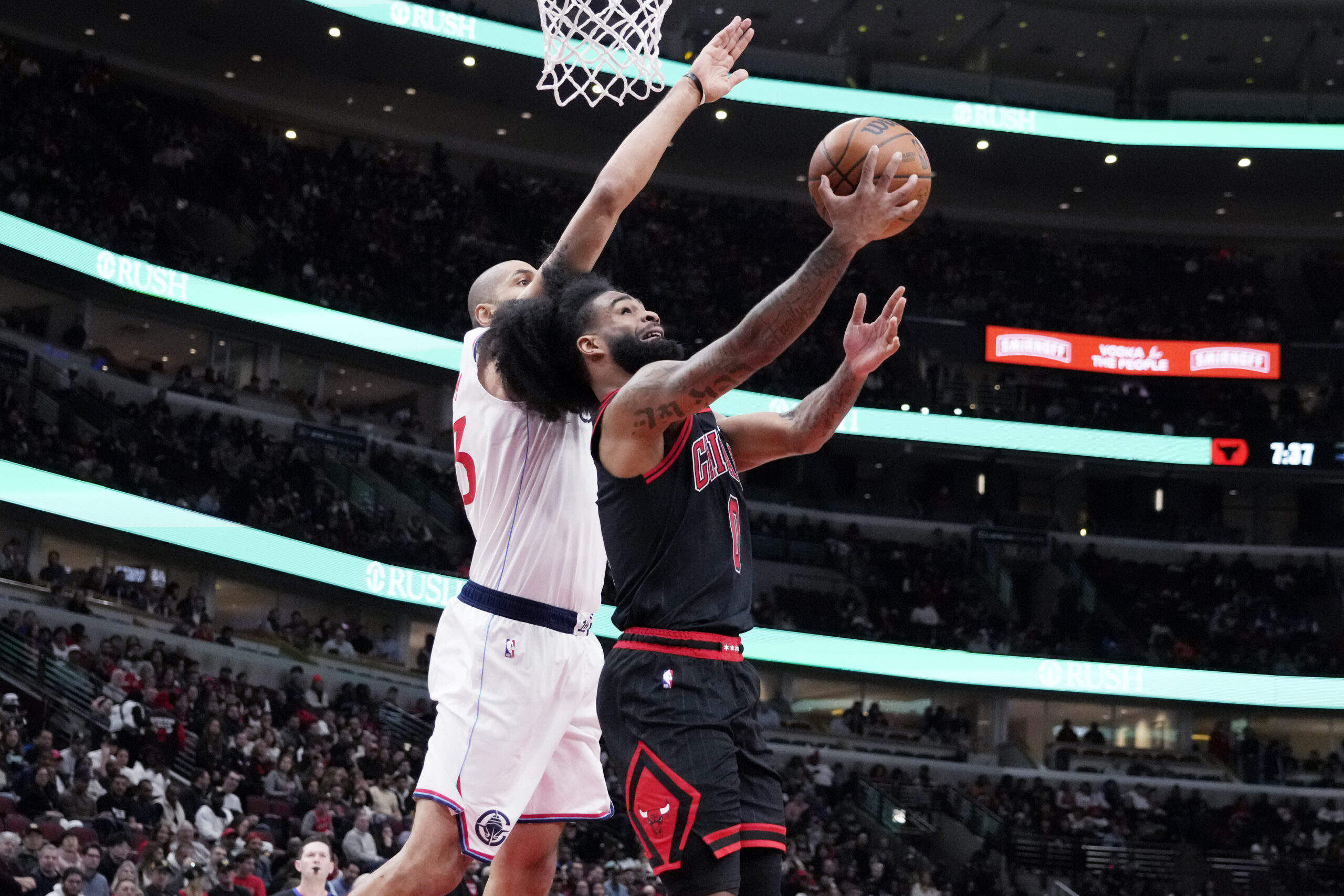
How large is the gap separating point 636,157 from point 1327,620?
1048 inches

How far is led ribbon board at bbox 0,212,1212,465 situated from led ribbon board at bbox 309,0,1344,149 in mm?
5348

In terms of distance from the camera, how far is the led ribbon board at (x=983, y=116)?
25.2m

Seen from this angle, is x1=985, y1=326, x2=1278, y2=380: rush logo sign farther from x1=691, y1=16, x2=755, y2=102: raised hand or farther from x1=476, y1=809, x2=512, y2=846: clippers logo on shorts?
A: x1=476, y1=809, x2=512, y2=846: clippers logo on shorts

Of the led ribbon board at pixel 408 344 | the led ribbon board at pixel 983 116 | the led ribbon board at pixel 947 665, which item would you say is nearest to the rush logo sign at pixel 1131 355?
the led ribbon board at pixel 408 344

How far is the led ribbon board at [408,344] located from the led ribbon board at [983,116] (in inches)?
211

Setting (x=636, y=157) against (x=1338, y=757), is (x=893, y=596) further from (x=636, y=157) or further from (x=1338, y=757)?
(x=636, y=157)

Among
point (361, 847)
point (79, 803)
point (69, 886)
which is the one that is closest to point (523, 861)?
point (69, 886)

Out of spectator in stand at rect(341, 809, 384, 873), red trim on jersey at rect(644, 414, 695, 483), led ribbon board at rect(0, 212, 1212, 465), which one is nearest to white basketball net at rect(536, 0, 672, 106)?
red trim on jersey at rect(644, 414, 695, 483)

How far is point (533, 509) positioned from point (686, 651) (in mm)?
929

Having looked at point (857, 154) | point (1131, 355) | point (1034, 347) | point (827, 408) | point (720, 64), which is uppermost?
point (1131, 355)

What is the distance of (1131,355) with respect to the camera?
3011 centimetres

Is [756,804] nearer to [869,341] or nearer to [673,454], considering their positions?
[673,454]

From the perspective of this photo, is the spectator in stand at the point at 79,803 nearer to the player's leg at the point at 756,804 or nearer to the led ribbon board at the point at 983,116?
the player's leg at the point at 756,804

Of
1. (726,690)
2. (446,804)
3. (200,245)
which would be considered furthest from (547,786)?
(200,245)
